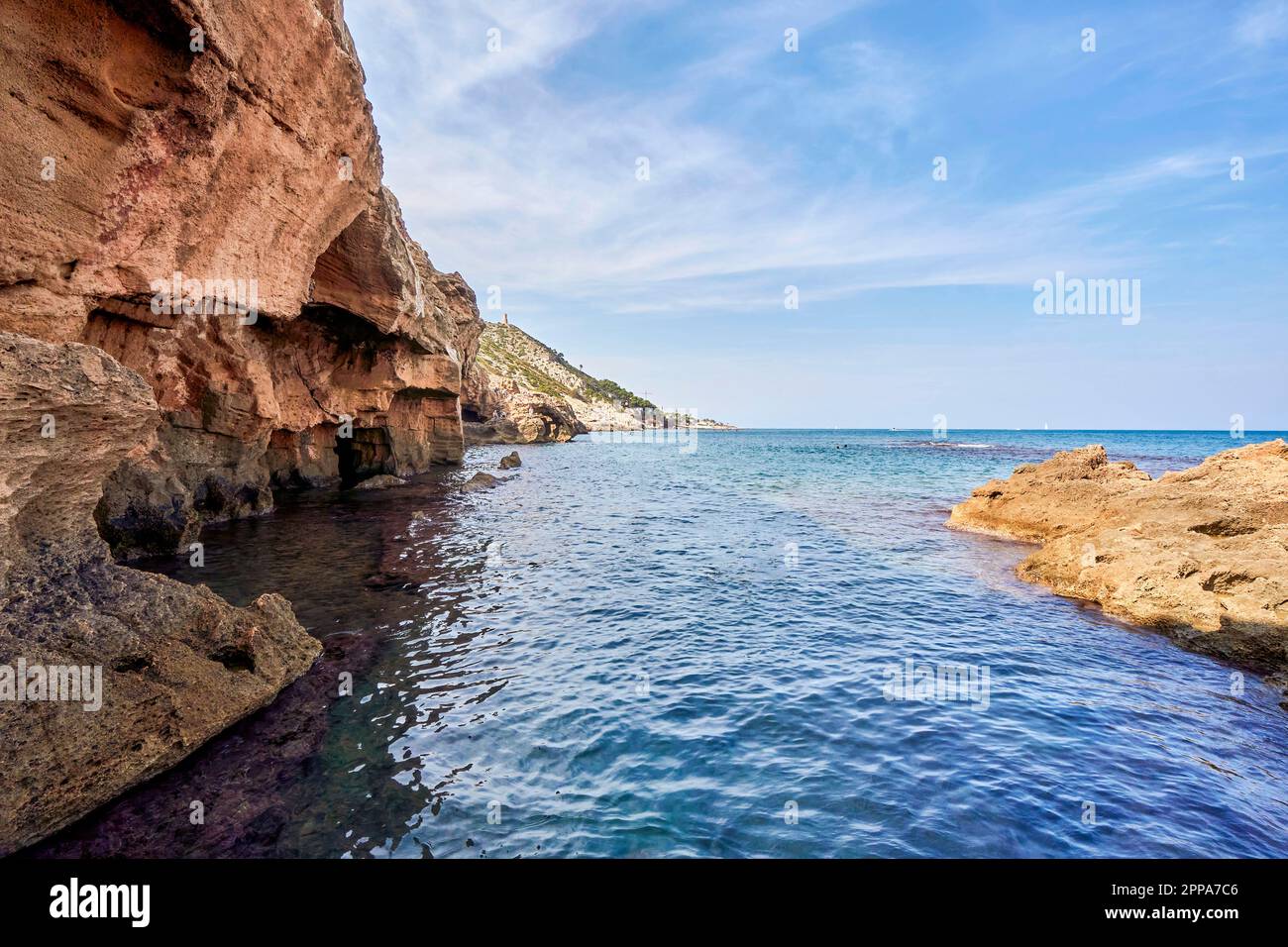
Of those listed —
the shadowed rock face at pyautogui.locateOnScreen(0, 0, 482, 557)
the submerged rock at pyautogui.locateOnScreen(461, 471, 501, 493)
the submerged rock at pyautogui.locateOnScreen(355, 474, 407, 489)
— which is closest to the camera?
the shadowed rock face at pyautogui.locateOnScreen(0, 0, 482, 557)

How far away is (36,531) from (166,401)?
1328 cm

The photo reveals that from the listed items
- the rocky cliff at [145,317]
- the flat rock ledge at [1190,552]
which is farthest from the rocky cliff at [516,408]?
the flat rock ledge at [1190,552]

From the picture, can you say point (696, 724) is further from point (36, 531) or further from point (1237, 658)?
point (1237, 658)

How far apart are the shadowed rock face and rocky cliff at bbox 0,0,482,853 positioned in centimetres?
5

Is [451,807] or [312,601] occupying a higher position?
[312,601]

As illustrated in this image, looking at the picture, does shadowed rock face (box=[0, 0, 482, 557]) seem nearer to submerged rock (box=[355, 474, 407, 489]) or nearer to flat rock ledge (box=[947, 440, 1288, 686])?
submerged rock (box=[355, 474, 407, 489])

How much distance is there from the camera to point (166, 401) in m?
18.8

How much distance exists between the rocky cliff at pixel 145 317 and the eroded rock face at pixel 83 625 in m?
0.03

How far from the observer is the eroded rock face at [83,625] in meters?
6.56

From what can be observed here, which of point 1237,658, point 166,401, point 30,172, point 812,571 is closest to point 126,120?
point 30,172

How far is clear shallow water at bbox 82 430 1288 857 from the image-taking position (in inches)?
272

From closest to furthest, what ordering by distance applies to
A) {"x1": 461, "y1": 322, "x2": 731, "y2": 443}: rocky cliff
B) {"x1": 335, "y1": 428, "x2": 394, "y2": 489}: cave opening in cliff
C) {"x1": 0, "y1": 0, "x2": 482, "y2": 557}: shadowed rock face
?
1. {"x1": 0, "y1": 0, "x2": 482, "y2": 557}: shadowed rock face
2. {"x1": 335, "y1": 428, "x2": 394, "y2": 489}: cave opening in cliff
3. {"x1": 461, "y1": 322, "x2": 731, "y2": 443}: rocky cliff

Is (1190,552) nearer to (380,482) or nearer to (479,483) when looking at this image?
(479,483)

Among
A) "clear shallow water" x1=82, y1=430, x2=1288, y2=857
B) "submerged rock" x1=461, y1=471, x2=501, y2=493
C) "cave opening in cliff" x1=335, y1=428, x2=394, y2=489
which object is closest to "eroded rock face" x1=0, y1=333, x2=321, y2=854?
"clear shallow water" x1=82, y1=430, x2=1288, y2=857
